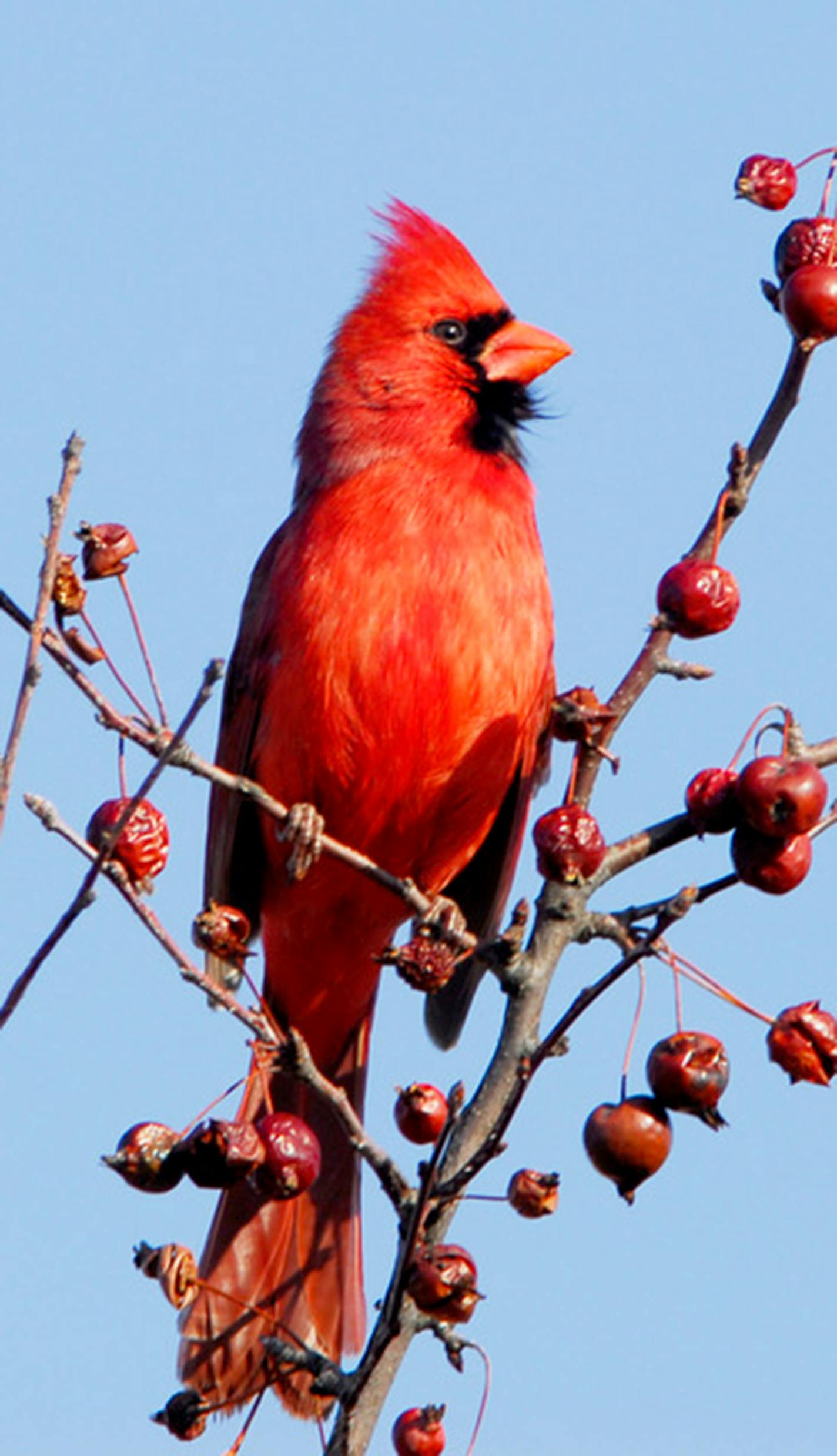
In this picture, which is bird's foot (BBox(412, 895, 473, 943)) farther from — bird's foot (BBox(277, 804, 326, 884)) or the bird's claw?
bird's foot (BBox(277, 804, 326, 884))

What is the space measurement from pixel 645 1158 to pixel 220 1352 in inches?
50.0

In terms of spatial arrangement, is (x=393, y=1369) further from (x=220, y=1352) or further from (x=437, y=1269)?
(x=220, y=1352)

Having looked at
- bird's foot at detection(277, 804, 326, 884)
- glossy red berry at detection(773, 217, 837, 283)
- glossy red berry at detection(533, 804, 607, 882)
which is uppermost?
glossy red berry at detection(773, 217, 837, 283)

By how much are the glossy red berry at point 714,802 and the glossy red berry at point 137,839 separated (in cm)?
66

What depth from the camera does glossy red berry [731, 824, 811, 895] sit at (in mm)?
2521

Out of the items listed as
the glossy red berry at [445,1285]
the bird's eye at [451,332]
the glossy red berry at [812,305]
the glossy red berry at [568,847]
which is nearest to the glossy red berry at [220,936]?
the glossy red berry at [568,847]

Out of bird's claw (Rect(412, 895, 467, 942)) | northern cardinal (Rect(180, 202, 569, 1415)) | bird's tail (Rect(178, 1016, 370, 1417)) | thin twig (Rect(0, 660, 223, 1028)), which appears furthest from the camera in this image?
northern cardinal (Rect(180, 202, 569, 1415))

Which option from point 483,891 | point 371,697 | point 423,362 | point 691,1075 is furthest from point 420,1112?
point 423,362

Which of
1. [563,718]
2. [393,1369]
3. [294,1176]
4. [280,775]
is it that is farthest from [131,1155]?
[280,775]

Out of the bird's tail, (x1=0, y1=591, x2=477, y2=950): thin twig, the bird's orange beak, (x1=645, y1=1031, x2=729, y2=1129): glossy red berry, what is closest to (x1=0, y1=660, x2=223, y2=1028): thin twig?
(x1=0, y1=591, x2=477, y2=950): thin twig

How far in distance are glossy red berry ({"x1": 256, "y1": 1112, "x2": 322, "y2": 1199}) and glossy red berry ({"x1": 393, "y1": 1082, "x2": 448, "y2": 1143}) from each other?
0.21 metres

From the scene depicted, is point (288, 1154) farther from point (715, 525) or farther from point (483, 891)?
point (483, 891)

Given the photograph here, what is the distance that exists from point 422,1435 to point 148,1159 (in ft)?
1.78

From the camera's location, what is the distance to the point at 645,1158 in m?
2.40
